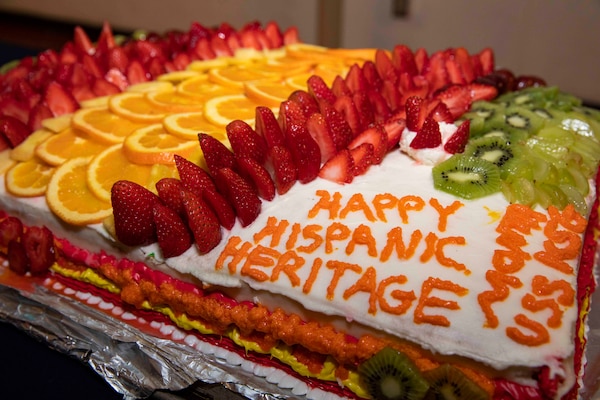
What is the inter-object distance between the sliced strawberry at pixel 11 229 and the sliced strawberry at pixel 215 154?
0.98 meters

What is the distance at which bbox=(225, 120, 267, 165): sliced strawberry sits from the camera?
2344 millimetres

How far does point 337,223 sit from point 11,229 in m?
1.51

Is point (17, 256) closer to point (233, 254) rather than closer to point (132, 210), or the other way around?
point (132, 210)

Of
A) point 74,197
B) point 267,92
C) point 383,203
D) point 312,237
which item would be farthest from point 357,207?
point 74,197

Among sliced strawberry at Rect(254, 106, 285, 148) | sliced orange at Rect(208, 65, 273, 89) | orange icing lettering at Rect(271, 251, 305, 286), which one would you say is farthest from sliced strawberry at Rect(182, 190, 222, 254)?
sliced orange at Rect(208, 65, 273, 89)

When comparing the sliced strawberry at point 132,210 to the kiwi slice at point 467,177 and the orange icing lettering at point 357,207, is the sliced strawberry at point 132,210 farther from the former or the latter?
the kiwi slice at point 467,177

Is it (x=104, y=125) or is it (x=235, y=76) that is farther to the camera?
(x=235, y=76)

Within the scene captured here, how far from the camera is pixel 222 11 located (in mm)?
7465

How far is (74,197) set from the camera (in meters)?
2.56

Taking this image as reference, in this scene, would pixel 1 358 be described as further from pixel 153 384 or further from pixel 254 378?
pixel 254 378

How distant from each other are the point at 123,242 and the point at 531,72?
482 cm

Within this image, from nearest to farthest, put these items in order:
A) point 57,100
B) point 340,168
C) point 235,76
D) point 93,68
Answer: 1. point 340,168
2. point 57,100
3. point 235,76
4. point 93,68

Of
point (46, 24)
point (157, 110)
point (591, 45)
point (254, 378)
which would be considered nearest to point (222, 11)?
point (46, 24)

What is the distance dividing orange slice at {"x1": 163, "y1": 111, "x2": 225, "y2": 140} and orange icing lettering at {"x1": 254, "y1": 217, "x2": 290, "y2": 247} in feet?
1.99
